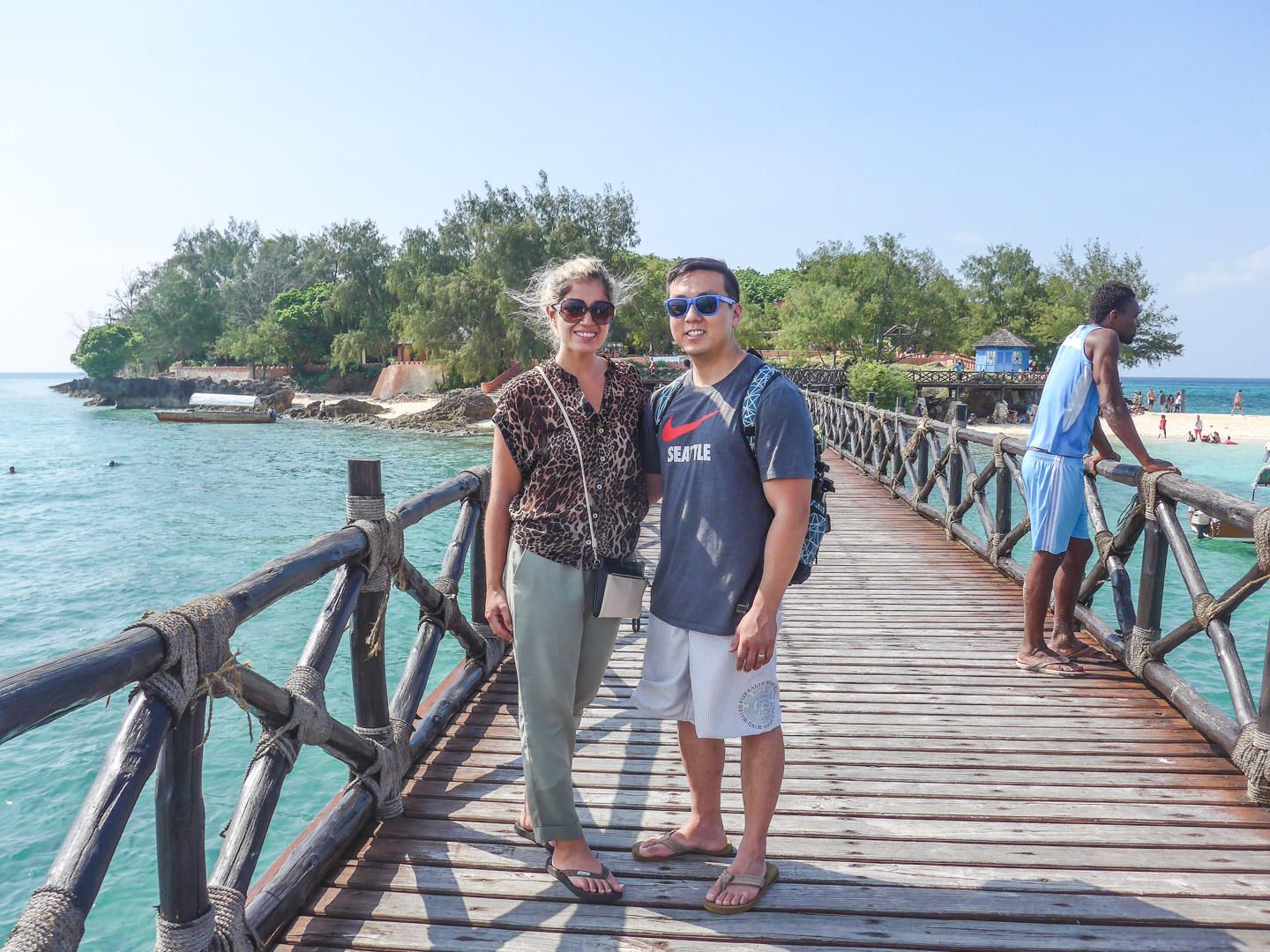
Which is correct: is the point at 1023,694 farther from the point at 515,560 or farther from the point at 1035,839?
the point at 515,560

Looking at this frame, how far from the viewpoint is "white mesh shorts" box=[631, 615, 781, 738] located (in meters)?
2.15

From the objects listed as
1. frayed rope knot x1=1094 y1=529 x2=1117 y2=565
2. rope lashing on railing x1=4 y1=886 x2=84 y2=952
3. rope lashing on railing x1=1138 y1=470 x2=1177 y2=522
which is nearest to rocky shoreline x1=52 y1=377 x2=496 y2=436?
frayed rope knot x1=1094 y1=529 x2=1117 y2=565

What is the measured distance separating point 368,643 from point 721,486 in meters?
1.34

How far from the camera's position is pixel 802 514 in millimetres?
2049

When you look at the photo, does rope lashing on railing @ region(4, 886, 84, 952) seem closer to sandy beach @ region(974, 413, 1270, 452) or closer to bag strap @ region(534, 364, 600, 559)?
bag strap @ region(534, 364, 600, 559)

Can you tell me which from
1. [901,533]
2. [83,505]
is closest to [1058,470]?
[901,533]

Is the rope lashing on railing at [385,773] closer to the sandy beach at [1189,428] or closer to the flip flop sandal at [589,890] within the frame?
the flip flop sandal at [589,890]

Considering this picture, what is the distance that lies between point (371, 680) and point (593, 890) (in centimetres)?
102

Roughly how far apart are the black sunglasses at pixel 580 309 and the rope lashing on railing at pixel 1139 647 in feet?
9.87

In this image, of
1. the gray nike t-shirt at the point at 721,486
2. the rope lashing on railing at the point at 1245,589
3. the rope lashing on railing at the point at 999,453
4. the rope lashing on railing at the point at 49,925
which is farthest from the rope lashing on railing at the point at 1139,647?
the rope lashing on railing at the point at 49,925

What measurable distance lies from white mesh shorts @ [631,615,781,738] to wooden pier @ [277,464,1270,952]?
19.5 inches

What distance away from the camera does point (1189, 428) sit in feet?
157

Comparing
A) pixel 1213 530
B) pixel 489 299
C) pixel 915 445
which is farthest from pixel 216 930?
pixel 489 299

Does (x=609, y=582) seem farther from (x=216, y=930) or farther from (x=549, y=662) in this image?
(x=216, y=930)
